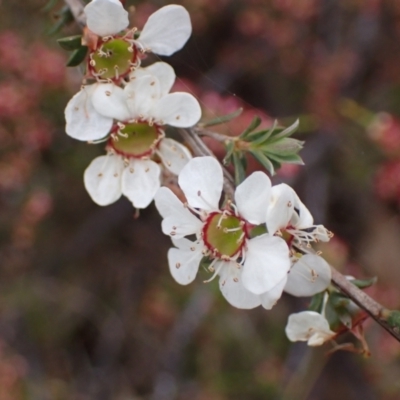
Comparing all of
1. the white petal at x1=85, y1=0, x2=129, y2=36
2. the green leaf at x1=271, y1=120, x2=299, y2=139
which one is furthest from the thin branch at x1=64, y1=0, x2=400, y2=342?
the white petal at x1=85, y1=0, x2=129, y2=36

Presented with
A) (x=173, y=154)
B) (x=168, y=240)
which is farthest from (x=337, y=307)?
(x=168, y=240)

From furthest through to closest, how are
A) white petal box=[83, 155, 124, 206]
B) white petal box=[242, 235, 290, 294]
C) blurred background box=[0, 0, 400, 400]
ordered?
blurred background box=[0, 0, 400, 400], white petal box=[83, 155, 124, 206], white petal box=[242, 235, 290, 294]

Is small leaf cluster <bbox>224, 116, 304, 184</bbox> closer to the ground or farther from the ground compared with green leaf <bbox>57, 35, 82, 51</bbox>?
closer to the ground

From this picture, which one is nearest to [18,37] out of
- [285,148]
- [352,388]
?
[285,148]

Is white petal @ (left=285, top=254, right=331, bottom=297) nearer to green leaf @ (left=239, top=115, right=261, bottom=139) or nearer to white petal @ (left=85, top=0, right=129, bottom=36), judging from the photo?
green leaf @ (left=239, top=115, right=261, bottom=139)

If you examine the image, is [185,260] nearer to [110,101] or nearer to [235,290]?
[235,290]
